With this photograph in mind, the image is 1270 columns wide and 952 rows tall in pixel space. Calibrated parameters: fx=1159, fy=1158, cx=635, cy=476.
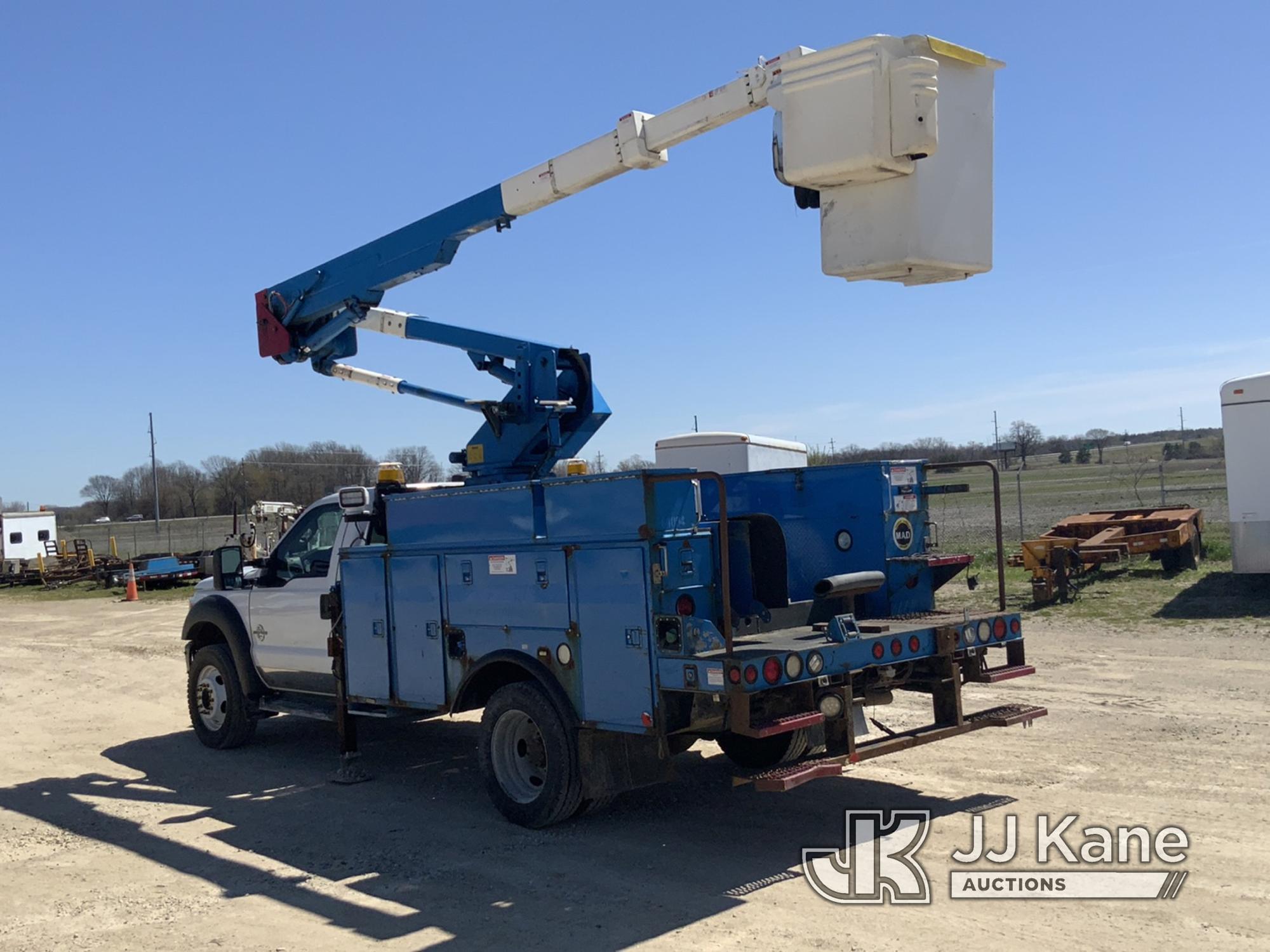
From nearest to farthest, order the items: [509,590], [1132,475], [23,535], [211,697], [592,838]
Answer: [592,838] → [509,590] → [211,697] → [23,535] → [1132,475]

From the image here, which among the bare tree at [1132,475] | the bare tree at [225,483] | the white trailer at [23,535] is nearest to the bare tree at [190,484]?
the bare tree at [225,483]

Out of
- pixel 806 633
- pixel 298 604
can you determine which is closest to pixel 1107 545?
pixel 806 633

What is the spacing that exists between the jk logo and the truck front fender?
5.62 metres

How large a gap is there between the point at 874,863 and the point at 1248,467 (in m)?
12.6

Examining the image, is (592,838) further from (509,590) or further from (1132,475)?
(1132,475)

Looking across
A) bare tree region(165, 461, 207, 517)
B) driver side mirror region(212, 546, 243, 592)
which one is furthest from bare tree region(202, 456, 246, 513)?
driver side mirror region(212, 546, 243, 592)

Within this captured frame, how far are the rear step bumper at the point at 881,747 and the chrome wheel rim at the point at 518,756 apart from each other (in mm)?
1490

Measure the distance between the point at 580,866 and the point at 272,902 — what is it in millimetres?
1676

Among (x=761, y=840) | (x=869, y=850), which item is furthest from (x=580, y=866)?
(x=869, y=850)

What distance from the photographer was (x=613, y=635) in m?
6.68

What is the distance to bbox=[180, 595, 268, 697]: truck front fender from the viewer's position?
10344 mm

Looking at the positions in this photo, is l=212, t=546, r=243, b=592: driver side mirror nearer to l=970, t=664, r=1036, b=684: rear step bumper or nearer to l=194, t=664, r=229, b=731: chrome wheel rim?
l=194, t=664, r=229, b=731: chrome wheel rim

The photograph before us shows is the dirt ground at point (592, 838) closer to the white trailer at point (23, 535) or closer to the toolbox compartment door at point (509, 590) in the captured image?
the toolbox compartment door at point (509, 590)

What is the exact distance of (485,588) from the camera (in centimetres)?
765
